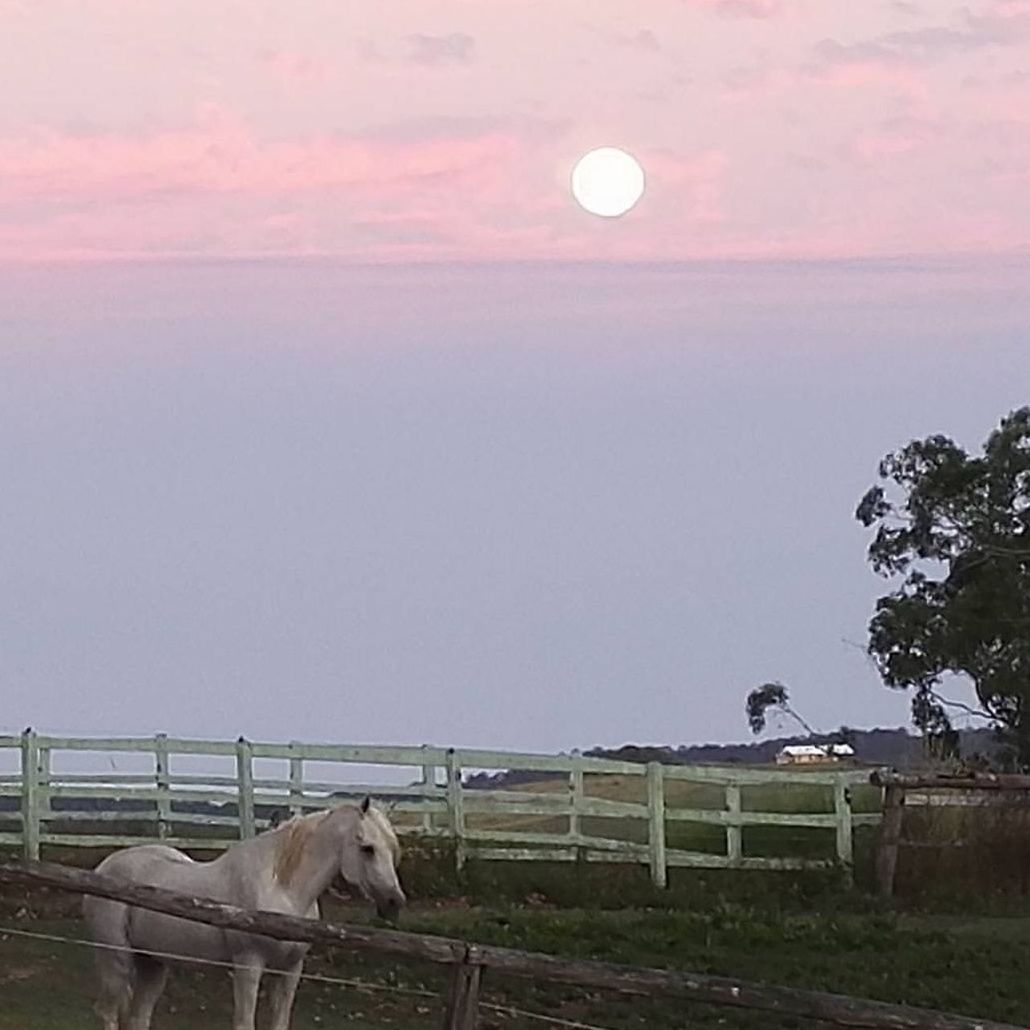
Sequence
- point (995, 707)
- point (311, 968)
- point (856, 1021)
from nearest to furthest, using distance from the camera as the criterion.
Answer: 1. point (856, 1021)
2. point (311, 968)
3. point (995, 707)

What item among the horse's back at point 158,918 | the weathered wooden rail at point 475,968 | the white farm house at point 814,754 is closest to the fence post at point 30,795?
the horse's back at point 158,918

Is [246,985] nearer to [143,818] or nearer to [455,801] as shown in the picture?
[455,801]

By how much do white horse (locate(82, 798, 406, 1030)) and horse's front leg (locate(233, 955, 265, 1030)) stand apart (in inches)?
0.9

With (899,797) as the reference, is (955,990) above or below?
below

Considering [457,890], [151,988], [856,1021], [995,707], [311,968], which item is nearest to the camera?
[856,1021]

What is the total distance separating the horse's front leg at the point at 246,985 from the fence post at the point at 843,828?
1223 centimetres

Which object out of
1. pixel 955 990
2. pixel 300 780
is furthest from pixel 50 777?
pixel 955 990

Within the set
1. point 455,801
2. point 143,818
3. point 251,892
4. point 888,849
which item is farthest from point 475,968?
point 143,818

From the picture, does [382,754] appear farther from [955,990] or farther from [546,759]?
[955,990]

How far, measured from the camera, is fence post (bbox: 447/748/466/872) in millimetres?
23562

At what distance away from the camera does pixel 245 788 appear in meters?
23.7

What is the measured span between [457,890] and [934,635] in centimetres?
1823

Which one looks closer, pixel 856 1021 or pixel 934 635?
pixel 856 1021

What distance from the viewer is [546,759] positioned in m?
23.8
